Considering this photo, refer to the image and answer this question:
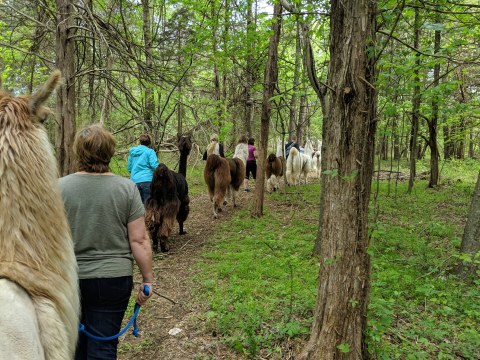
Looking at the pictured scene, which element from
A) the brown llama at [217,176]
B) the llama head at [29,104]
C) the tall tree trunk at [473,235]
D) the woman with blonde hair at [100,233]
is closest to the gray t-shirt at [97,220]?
the woman with blonde hair at [100,233]

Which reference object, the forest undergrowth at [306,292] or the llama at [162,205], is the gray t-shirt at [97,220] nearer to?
the forest undergrowth at [306,292]

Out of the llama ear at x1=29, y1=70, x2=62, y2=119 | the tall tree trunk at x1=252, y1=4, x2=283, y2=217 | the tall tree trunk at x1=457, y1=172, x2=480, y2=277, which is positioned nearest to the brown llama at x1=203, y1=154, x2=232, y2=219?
the tall tree trunk at x1=252, y1=4, x2=283, y2=217

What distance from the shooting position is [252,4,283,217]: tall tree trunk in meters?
7.08

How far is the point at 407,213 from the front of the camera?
8.38 metres

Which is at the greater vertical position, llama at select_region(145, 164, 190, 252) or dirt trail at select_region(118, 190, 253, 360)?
llama at select_region(145, 164, 190, 252)

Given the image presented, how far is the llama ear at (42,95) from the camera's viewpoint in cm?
138

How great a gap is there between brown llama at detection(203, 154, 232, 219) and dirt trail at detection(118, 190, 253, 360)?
7.29ft

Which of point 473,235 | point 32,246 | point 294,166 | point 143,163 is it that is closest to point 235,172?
point 143,163

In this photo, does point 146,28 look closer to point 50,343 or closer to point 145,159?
point 145,159

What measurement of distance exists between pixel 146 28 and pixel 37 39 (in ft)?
17.4

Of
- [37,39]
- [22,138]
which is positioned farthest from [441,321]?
[37,39]

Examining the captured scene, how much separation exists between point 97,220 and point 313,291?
2.91 meters

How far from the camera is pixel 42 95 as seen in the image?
55.1 inches

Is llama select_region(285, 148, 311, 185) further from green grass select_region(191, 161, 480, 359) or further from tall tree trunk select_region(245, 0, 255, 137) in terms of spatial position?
green grass select_region(191, 161, 480, 359)
